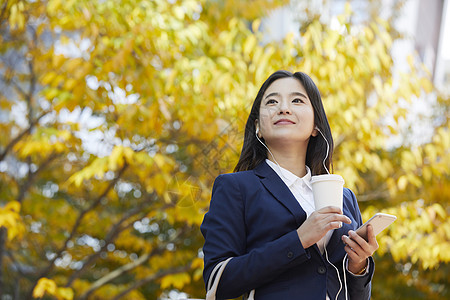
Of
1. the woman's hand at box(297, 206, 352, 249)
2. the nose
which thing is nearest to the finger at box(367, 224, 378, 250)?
the woman's hand at box(297, 206, 352, 249)

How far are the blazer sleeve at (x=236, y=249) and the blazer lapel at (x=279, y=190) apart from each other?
0.31 feet

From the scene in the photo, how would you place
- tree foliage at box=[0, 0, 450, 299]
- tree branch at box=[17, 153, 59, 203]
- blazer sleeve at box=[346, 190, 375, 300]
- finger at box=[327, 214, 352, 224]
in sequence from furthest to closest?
tree branch at box=[17, 153, 59, 203] → tree foliage at box=[0, 0, 450, 299] → blazer sleeve at box=[346, 190, 375, 300] → finger at box=[327, 214, 352, 224]

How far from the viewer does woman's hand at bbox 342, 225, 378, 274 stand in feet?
5.40

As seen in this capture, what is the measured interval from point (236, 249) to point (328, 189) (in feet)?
1.20

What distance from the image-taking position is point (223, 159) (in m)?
3.93

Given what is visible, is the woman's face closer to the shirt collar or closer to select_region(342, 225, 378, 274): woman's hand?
the shirt collar

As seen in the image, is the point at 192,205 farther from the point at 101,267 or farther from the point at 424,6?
the point at 424,6

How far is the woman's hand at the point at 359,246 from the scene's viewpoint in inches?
64.8

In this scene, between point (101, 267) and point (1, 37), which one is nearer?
point (1, 37)

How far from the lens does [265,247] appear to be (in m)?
1.64

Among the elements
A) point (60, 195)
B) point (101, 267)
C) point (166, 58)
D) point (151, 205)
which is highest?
point (166, 58)

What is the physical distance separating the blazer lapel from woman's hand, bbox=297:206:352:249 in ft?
0.45

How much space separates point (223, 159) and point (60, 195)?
492 cm

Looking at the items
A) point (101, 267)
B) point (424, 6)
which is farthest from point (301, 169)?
point (424, 6)
